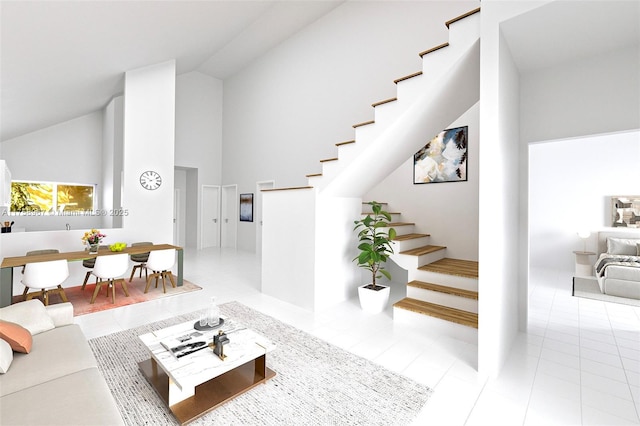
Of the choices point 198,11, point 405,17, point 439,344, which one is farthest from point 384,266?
point 198,11

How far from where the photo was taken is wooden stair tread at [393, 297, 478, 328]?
300cm

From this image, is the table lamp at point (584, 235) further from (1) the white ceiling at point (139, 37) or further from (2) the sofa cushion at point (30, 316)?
(2) the sofa cushion at point (30, 316)

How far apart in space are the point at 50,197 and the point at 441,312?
8463 millimetres

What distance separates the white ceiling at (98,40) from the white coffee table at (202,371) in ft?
11.3

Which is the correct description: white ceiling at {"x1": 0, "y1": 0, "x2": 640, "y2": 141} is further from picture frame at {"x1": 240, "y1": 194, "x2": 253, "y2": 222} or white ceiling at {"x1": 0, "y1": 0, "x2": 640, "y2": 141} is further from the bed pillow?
the bed pillow

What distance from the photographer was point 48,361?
5.83ft

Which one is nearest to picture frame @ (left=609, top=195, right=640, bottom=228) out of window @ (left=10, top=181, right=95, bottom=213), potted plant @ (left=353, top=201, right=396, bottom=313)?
potted plant @ (left=353, top=201, right=396, bottom=313)

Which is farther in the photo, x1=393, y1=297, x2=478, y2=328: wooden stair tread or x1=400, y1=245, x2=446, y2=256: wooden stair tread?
x1=400, y1=245, x2=446, y2=256: wooden stair tread

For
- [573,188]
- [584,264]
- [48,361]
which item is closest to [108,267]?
[48,361]

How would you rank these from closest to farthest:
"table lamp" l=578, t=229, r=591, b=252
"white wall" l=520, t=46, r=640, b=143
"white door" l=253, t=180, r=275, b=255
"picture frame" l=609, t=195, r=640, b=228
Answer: "white wall" l=520, t=46, r=640, b=143, "picture frame" l=609, t=195, r=640, b=228, "table lamp" l=578, t=229, r=591, b=252, "white door" l=253, t=180, r=275, b=255

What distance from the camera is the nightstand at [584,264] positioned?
17.8 ft

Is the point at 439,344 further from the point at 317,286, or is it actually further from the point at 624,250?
the point at 624,250

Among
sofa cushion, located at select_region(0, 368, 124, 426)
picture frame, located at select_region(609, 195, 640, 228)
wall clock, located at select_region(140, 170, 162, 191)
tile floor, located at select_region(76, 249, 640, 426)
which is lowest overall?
tile floor, located at select_region(76, 249, 640, 426)

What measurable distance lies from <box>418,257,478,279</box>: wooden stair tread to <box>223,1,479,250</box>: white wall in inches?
122
